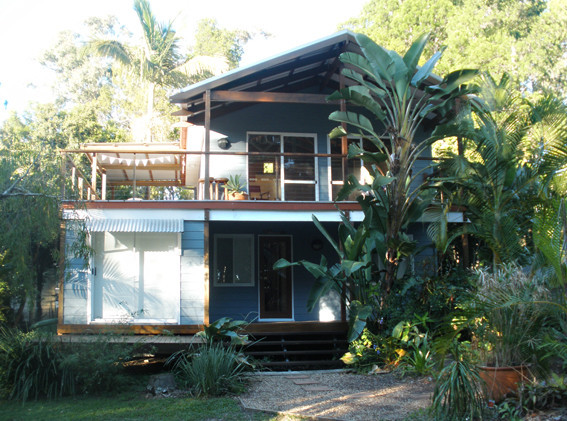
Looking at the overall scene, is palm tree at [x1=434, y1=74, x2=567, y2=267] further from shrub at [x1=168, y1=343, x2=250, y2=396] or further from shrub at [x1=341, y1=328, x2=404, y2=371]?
shrub at [x1=168, y1=343, x2=250, y2=396]

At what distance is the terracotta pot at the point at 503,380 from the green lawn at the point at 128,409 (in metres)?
2.61

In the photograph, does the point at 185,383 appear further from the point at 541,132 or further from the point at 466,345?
the point at 541,132

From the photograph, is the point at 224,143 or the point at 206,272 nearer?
the point at 206,272

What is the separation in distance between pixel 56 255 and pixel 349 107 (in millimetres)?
8872

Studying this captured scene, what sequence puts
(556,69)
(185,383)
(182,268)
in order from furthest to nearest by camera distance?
1. (556,69)
2. (182,268)
3. (185,383)

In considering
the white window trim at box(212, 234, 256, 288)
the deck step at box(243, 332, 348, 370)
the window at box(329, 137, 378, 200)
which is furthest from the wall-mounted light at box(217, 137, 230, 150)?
the deck step at box(243, 332, 348, 370)

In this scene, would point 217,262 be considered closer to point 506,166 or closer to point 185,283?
point 185,283

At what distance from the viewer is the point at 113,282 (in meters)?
10.6

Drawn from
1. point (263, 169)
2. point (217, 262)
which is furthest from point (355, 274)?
point (263, 169)

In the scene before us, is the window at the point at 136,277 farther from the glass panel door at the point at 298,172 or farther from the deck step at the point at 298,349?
the glass panel door at the point at 298,172

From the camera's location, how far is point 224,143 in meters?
13.2

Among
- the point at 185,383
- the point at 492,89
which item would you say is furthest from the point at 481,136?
the point at 185,383

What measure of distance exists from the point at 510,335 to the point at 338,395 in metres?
2.80

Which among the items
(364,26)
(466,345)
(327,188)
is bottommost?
(466,345)
